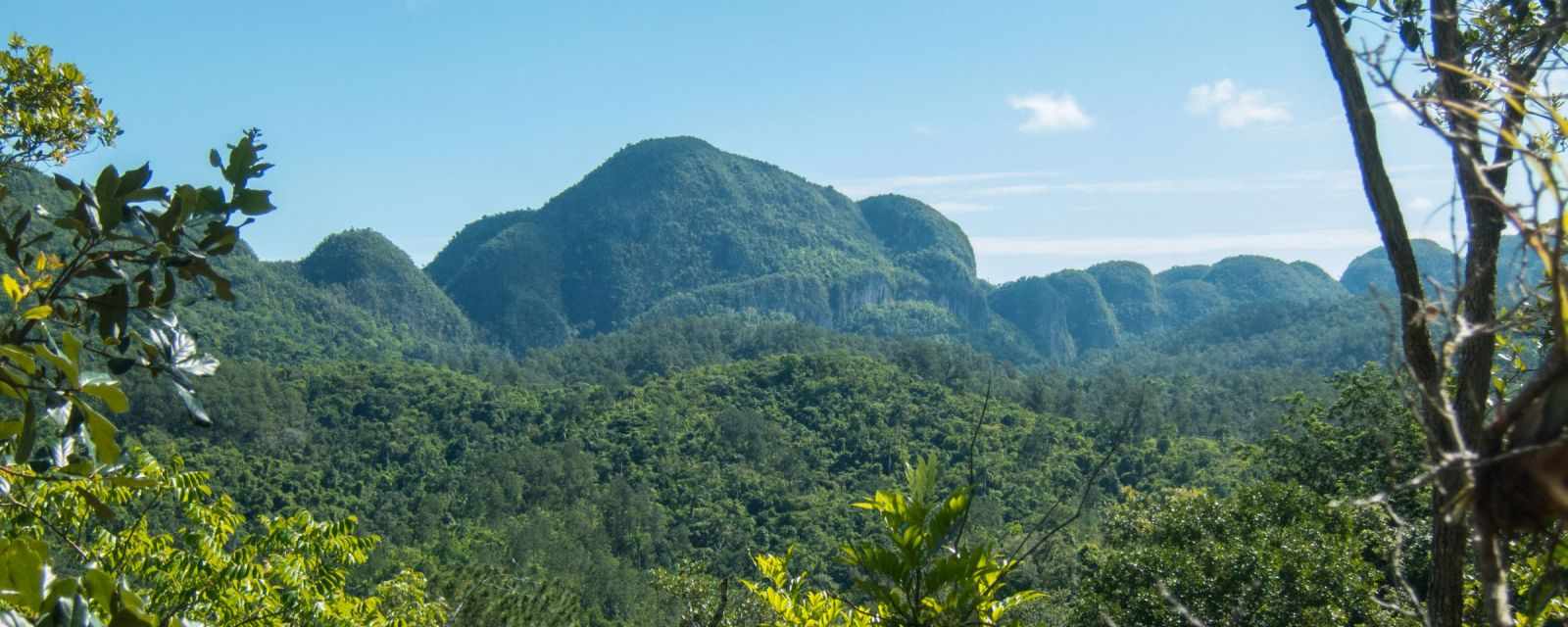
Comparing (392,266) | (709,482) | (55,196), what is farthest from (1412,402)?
(392,266)

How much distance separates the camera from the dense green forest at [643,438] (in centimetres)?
135

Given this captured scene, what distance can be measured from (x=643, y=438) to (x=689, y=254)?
340 ft

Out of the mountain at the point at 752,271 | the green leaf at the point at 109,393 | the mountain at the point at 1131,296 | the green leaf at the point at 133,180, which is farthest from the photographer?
the mountain at the point at 1131,296

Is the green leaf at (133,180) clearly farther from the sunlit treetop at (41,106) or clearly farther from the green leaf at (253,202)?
the sunlit treetop at (41,106)

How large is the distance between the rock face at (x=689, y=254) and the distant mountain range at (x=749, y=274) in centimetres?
28

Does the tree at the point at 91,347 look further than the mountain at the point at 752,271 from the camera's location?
No

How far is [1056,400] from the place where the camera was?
56.2m

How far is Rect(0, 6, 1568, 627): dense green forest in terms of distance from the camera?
1354 mm

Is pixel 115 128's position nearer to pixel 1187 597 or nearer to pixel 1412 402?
pixel 1412 402

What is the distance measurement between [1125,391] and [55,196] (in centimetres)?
6262

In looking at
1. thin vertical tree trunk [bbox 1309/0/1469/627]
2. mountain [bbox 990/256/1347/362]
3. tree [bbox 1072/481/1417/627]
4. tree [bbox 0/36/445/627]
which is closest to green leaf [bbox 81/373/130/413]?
tree [bbox 0/36/445/627]

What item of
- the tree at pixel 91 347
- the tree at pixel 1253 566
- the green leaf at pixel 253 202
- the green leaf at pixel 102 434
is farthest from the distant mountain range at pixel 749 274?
the green leaf at pixel 102 434

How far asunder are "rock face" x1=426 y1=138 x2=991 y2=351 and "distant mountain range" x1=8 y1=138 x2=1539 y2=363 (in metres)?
0.28

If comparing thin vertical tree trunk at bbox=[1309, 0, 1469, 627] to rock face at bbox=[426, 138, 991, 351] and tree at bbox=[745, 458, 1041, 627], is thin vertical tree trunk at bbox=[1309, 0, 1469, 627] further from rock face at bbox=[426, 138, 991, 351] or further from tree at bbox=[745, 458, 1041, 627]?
rock face at bbox=[426, 138, 991, 351]
